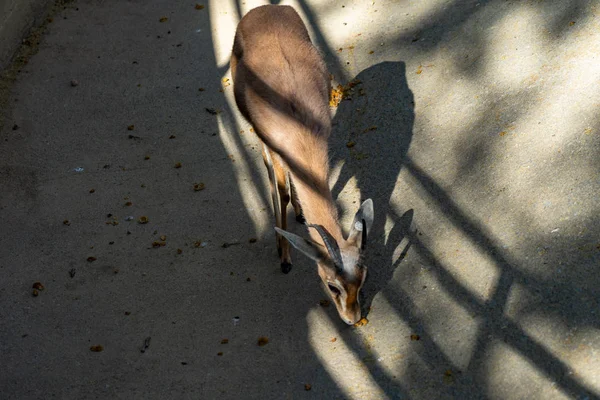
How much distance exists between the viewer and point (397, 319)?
4.73 meters

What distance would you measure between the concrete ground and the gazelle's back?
0.93 meters

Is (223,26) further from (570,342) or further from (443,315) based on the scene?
(570,342)

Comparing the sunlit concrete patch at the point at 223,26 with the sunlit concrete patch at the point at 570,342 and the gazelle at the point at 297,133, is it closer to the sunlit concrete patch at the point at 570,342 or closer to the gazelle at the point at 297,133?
the gazelle at the point at 297,133

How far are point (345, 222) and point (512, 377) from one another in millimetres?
2077

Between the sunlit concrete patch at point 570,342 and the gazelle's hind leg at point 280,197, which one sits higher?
the sunlit concrete patch at point 570,342

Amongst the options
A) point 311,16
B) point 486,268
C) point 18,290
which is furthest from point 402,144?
point 18,290

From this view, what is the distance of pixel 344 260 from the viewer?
455cm

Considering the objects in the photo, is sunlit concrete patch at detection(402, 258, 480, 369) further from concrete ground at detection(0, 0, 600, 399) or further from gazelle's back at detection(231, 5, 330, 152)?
gazelle's back at detection(231, 5, 330, 152)

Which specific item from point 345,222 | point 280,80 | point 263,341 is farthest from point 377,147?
point 263,341

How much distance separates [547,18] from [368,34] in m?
2.05

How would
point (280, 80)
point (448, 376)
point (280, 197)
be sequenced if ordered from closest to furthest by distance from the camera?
point (448, 376)
point (280, 80)
point (280, 197)

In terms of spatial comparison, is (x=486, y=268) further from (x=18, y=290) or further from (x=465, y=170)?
(x=18, y=290)

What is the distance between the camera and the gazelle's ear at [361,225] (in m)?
4.60

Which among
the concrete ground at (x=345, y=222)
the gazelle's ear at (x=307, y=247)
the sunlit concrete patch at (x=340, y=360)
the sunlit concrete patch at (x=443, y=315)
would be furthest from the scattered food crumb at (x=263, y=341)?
the sunlit concrete patch at (x=443, y=315)
